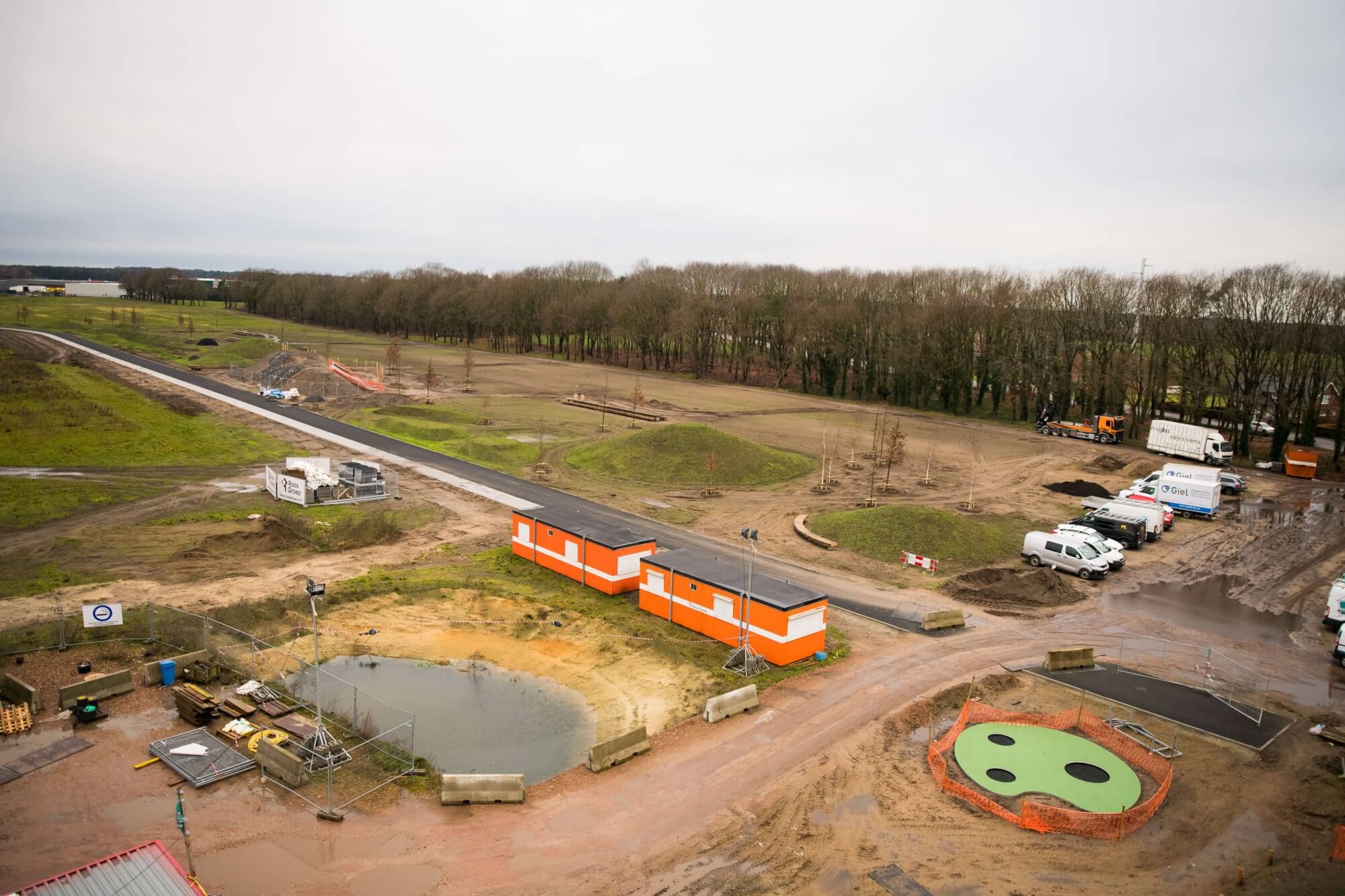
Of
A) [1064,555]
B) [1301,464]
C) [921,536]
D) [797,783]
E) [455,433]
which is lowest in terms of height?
[797,783]

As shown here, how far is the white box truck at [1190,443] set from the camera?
60031mm

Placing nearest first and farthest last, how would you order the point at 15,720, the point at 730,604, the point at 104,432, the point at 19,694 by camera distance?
the point at 15,720
the point at 19,694
the point at 730,604
the point at 104,432

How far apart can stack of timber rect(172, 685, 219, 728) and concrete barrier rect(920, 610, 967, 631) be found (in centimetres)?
2221

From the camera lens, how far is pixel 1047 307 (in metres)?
76.0

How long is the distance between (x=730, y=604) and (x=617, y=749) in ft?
26.2

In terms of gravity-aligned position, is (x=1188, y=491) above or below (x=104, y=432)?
above

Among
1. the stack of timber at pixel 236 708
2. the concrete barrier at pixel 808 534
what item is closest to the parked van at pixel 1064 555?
the concrete barrier at pixel 808 534

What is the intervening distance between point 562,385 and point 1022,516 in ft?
199

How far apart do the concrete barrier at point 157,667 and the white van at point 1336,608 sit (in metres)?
38.6

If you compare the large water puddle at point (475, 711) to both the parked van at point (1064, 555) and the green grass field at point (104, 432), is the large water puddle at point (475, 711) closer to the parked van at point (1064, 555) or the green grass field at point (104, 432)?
the parked van at point (1064, 555)

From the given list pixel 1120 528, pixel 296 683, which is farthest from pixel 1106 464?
pixel 296 683

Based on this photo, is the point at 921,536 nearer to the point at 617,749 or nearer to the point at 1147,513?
the point at 1147,513

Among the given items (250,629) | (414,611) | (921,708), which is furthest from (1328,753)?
(250,629)

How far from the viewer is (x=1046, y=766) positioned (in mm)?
19516
